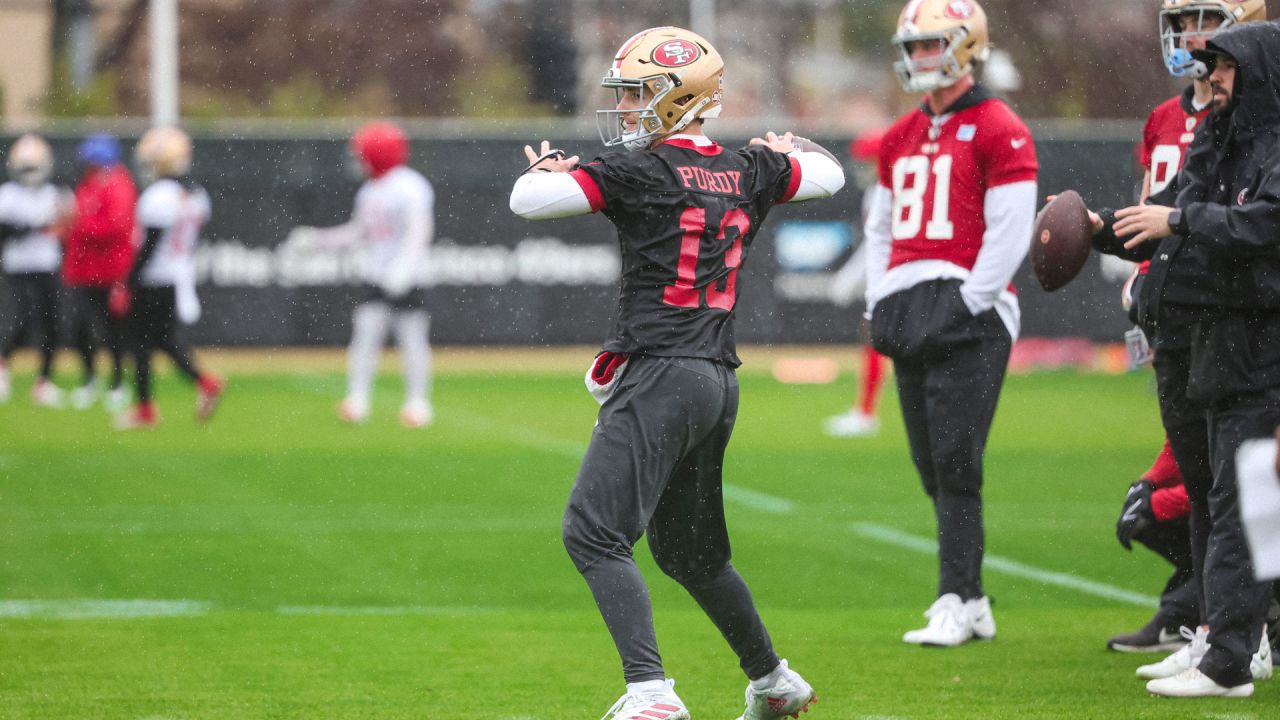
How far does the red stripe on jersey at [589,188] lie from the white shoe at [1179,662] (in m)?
2.34

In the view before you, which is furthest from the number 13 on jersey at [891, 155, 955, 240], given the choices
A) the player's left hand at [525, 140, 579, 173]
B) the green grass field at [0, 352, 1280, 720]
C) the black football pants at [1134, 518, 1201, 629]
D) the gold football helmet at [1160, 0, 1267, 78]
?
the player's left hand at [525, 140, 579, 173]

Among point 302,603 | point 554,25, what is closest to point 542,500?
point 302,603

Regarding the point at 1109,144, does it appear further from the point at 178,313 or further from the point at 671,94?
the point at 671,94

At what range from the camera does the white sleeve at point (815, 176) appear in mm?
4910

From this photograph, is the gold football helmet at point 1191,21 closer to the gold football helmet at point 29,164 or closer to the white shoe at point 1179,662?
the white shoe at point 1179,662

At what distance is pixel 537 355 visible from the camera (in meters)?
20.1

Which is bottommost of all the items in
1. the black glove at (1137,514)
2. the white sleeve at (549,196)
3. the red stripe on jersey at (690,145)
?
the black glove at (1137,514)

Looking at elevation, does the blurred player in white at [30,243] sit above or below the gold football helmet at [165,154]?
below

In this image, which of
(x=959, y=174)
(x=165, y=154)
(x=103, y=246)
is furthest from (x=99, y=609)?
(x=103, y=246)

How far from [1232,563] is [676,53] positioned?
2.13 meters

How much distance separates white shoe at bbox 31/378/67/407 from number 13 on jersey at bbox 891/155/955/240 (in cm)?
1023

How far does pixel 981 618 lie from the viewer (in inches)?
238

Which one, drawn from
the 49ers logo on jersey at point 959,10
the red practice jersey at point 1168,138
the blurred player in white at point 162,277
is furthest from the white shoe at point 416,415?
the red practice jersey at point 1168,138

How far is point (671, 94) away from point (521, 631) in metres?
2.31
